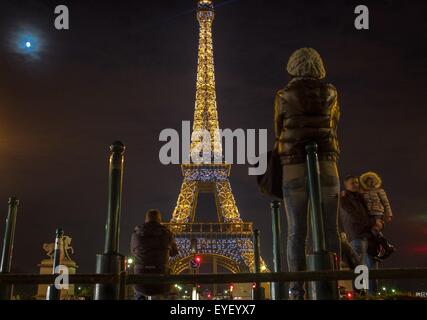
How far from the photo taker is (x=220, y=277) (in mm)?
3303

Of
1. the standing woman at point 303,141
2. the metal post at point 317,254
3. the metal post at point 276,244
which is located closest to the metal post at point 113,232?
the metal post at point 317,254

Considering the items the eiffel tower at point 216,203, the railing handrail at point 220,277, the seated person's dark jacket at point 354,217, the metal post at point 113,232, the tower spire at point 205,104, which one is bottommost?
the railing handrail at point 220,277

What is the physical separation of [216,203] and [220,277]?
160ft

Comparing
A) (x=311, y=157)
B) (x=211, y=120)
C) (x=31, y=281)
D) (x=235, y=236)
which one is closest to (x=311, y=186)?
(x=311, y=157)

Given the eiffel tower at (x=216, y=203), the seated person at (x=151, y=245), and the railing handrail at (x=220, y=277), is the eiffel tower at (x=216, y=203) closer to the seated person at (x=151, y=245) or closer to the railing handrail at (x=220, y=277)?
the seated person at (x=151, y=245)

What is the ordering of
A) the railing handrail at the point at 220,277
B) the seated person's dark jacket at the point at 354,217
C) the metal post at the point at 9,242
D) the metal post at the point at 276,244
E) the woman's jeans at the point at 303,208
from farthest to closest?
the seated person's dark jacket at the point at 354,217
the metal post at the point at 276,244
the metal post at the point at 9,242
the woman's jeans at the point at 303,208
the railing handrail at the point at 220,277

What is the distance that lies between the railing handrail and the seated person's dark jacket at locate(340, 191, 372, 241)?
14.2 ft

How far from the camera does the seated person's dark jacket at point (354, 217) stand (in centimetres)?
738

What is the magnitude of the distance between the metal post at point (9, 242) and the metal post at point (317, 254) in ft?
10.4

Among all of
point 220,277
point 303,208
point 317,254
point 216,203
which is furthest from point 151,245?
point 216,203

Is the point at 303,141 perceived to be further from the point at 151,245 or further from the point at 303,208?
the point at 151,245

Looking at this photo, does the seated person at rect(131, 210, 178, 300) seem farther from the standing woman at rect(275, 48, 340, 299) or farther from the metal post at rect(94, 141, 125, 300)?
the metal post at rect(94, 141, 125, 300)

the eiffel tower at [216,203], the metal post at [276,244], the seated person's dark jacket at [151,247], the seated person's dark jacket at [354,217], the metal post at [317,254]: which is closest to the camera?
the metal post at [317,254]
